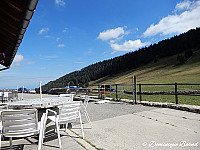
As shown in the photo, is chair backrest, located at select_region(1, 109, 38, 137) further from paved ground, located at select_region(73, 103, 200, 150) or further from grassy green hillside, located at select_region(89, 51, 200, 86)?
grassy green hillside, located at select_region(89, 51, 200, 86)

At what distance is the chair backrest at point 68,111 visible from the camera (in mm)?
2993

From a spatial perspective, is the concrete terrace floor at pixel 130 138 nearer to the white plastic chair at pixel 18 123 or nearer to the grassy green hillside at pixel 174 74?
the white plastic chair at pixel 18 123

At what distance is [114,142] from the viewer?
3.03 m

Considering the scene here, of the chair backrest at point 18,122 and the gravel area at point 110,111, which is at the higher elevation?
the chair backrest at point 18,122

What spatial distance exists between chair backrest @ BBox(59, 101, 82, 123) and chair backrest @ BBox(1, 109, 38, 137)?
0.62 meters

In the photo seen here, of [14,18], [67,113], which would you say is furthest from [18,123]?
[14,18]

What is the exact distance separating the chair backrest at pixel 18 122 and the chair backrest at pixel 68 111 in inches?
24.2

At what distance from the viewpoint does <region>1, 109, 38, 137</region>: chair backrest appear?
92.5 inches

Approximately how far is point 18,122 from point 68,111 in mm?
954

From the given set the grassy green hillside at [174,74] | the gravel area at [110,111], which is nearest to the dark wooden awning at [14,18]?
the gravel area at [110,111]

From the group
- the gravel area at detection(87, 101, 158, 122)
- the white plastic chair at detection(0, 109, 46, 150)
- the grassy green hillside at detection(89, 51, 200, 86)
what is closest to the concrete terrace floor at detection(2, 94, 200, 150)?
the white plastic chair at detection(0, 109, 46, 150)

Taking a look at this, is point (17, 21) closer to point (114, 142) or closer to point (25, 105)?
point (25, 105)

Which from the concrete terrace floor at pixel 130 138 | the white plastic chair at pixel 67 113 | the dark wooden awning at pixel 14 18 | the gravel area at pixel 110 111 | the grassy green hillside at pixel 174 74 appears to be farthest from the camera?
the grassy green hillside at pixel 174 74

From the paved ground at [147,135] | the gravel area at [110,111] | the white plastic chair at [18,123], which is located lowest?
the gravel area at [110,111]
